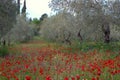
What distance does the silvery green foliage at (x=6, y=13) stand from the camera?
18172 millimetres

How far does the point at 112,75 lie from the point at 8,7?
12.3m

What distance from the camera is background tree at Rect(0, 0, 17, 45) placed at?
18.2m

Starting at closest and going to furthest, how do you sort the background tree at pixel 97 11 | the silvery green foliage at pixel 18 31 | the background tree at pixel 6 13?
the background tree at pixel 6 13, the background tree at pixel 97 11, the silvery green foliage at pixel 18 31

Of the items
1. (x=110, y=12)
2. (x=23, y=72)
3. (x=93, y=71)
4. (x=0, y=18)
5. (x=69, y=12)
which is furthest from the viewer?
(x=69, y=12)

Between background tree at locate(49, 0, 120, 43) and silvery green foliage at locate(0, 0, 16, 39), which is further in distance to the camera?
background tree at locate(49, 0, 120, 43)

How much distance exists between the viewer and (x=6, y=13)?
18703 mm

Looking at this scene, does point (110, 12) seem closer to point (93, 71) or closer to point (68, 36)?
point (93, 71)

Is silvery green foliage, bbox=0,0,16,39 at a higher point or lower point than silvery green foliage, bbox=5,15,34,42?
higher

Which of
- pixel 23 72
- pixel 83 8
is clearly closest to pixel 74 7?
pixel 83 8

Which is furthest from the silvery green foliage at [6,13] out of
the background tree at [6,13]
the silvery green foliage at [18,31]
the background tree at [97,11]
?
the silvery green foliage at [18,31]

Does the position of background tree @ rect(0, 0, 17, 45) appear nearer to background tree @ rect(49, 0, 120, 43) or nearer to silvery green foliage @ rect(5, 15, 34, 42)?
background tree @ rect(49, 0, 120, 43)

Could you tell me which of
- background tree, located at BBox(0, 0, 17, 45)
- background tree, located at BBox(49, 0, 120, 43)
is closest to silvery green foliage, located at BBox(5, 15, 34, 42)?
background tree, located at BBox(49, 0, 120, 43)

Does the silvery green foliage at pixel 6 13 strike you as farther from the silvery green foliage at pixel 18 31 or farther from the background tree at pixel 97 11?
the silvery green foliage at pixel 18 31

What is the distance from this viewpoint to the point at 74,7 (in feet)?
74.0
